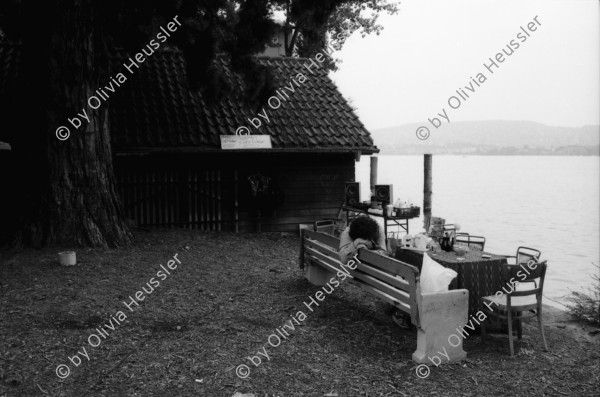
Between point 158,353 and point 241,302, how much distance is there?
1.96m

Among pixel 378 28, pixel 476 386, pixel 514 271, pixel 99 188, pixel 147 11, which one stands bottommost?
pixel 476 386

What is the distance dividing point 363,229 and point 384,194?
5.08m

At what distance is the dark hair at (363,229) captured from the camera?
21.9 feet

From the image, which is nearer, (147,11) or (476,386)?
(476,386)

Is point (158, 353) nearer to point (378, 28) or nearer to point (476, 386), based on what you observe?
point (476, 386)

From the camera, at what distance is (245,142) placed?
12.6 m

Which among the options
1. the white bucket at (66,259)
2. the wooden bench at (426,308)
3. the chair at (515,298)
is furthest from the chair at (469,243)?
the white bucket at (66,259)

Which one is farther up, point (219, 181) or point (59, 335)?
point (219, 181)

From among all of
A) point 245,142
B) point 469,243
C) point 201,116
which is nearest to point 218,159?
point 245,142

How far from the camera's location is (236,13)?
10.1m

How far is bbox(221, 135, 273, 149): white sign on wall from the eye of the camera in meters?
12.5

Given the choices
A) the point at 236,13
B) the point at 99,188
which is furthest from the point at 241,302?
the point at 236,13

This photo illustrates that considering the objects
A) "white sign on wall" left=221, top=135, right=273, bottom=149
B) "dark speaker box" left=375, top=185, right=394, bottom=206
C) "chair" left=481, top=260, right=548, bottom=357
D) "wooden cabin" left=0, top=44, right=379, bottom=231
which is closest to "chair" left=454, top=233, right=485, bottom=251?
"chair" left=481, top=260, right=548, bottom=357

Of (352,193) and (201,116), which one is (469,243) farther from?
(201,116)
